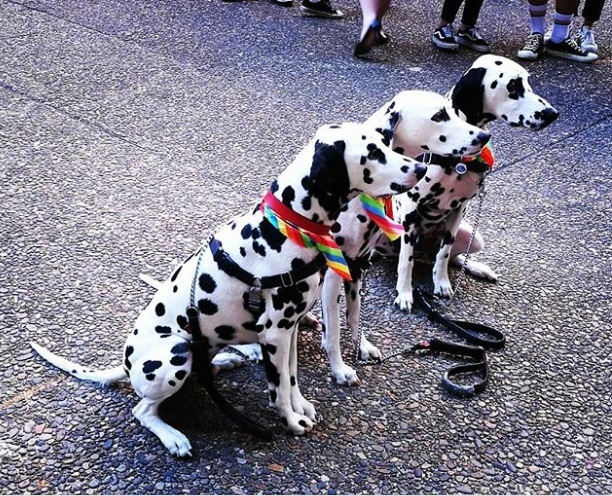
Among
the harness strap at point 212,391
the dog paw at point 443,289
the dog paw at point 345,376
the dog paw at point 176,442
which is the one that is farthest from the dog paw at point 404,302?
the dog paw at point 176,442

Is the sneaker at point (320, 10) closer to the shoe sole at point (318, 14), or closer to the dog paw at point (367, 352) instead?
the shoe sole at point (318, 14)

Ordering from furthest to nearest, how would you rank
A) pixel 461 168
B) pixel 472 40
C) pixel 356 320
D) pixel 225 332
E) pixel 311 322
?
1. pixel 472 40
2. pixel 311 322
3. pixel 461 168
4. pixel 356 320
5. pixel 225 332

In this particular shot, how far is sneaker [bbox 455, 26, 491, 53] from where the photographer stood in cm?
725

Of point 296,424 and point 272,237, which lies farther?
point 296,424

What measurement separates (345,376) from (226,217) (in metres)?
1.53

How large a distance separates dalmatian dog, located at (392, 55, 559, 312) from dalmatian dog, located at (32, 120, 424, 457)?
0.53m

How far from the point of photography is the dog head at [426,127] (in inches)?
118

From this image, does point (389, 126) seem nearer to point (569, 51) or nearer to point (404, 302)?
point (404, 302)

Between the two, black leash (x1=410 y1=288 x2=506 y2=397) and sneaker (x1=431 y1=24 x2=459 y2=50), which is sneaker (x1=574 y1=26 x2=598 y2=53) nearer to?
sneaker (x1=431 y1=24 x2=459 y2=50)

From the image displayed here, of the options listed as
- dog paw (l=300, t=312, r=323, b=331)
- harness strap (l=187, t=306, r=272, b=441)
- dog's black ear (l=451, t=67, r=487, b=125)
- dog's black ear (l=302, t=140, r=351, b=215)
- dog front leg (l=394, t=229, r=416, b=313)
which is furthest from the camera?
dog front leg (l=394, t=229, r=416, b=313)

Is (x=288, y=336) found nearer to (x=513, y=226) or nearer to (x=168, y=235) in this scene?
(x=168, y=235)

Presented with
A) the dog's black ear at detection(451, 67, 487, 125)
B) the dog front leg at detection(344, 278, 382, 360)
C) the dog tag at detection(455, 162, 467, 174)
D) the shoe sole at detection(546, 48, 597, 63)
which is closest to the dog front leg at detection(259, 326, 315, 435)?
the dog front leg at detection(344, 278, 382, 360)

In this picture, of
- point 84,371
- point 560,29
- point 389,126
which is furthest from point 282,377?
point 560,29

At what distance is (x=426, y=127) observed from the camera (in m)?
3.02
